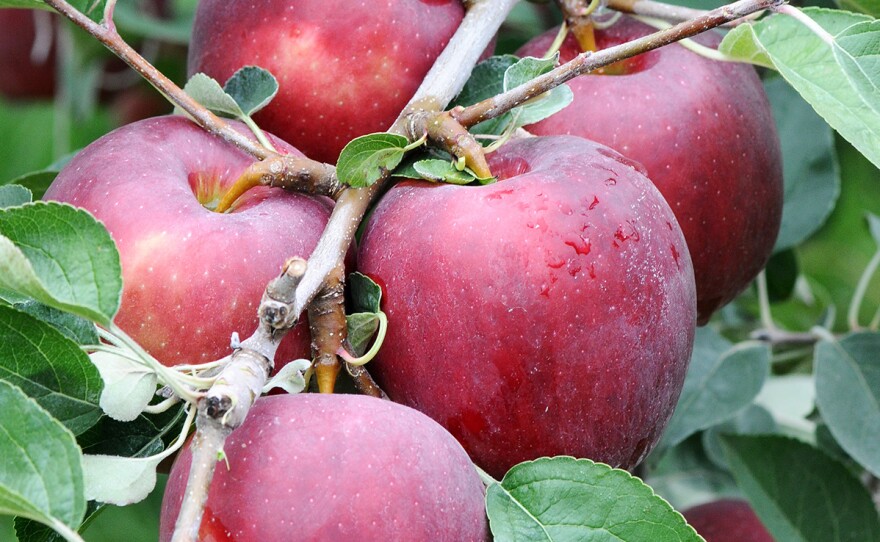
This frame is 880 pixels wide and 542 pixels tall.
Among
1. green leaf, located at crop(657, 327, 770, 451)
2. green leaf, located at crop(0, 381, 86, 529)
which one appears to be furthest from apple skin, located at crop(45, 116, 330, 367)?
green leaf, located at crop(657, 327, 770, 451)

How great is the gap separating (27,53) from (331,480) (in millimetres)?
1321

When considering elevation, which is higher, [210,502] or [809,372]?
[210,502]

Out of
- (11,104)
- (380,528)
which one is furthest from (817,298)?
(11,104)

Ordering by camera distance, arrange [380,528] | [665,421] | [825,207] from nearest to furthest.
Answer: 1. [380,528]
2. [665,421]
3. [825,207]

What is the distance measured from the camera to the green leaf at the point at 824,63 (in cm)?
63

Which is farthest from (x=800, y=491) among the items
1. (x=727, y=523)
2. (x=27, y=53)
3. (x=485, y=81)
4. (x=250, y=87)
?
(x=27, y=53)

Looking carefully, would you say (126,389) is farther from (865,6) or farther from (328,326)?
(865,6)

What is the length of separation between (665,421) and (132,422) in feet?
1.09

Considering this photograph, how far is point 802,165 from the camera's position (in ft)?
3.81

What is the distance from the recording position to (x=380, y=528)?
→ 512mm

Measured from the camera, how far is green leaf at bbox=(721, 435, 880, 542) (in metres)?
0.95

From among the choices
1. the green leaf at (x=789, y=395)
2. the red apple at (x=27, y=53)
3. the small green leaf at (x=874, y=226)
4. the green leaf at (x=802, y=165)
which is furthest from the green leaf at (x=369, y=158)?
the red apple at (x=27, y=53)

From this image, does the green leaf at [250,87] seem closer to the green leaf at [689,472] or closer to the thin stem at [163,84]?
the thin stem at [163,84]

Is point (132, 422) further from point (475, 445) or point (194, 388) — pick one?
point (475, 445)
